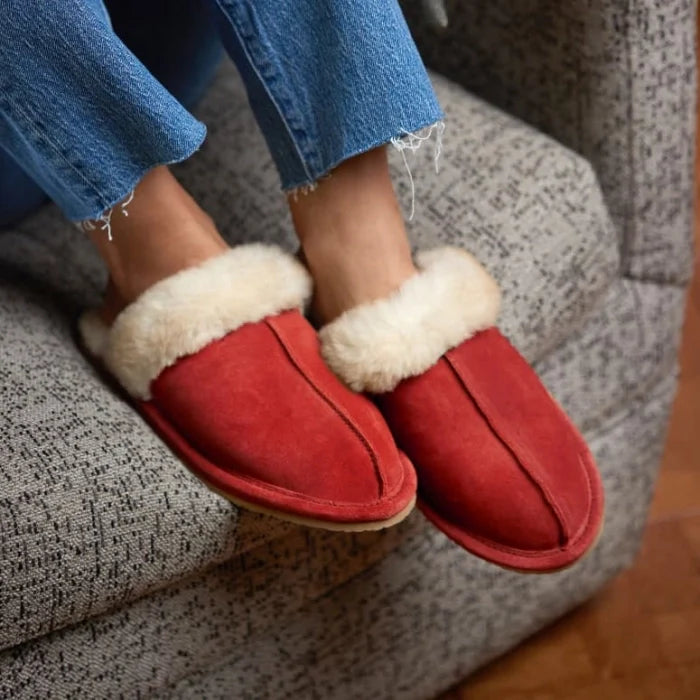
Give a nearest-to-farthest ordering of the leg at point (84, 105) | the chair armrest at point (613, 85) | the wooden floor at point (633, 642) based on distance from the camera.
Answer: the leg at point (84, 105)
the chair armrest at point (613, 85)
the wooden floor at point (633, 642)

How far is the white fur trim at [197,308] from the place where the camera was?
57cm

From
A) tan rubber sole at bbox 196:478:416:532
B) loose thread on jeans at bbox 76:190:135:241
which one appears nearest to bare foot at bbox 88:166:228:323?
loose thread on jeans at bbox 76:190:135:241

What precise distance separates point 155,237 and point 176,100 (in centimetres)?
9

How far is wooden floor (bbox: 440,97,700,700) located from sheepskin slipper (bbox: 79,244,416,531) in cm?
41

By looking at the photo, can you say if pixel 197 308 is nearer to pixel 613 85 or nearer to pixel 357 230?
pixel 357 230

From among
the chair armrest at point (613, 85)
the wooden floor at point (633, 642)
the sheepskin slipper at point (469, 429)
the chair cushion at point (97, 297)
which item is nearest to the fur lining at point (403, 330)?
the sheepskin slipper at point (469, 429)

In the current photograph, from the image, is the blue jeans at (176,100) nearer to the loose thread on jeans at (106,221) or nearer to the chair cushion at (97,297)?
the loose thread on jeans at (106,221)

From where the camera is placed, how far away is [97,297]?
2.44ft

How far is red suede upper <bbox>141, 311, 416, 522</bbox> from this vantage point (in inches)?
21.5

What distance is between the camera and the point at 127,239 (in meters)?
0.59

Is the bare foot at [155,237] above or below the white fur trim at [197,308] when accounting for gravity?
above

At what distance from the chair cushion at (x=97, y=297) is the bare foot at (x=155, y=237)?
0.08m

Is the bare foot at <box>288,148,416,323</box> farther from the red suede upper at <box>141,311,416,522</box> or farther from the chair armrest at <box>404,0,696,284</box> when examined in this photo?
the chair armrest at <box>404,0,696,284</box>

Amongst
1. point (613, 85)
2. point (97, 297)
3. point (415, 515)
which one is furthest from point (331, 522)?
point (613, 85)
